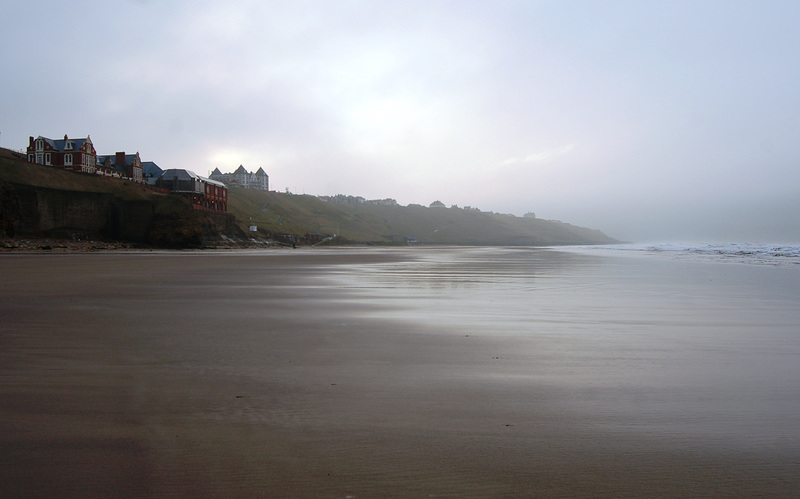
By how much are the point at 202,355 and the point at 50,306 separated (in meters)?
5.64

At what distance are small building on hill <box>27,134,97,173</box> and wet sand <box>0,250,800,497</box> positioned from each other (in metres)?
67.4

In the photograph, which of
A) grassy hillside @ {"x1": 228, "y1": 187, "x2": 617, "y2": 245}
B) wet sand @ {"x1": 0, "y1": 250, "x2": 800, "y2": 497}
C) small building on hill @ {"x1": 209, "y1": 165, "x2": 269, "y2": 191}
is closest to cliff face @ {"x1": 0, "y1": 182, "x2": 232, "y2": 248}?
grassy hillside @ {"x1": 228, "y1": 187, "x2": 617, "y2": 245}

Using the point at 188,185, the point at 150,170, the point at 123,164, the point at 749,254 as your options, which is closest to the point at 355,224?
the point at 150,170

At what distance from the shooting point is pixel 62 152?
62.0 meters

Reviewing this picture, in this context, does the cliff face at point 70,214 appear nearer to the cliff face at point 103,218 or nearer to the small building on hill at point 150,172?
the cliff face at point 103,218

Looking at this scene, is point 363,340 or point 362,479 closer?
point 362,479

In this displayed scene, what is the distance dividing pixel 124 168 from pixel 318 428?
78.2m

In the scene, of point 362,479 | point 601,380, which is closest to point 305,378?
point 362,479

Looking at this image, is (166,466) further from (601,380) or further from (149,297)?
(149,297)

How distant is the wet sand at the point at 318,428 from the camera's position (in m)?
2.55

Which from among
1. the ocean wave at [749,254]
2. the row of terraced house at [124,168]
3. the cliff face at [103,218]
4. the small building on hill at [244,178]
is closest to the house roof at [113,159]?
the row of terraced house at [124,168]

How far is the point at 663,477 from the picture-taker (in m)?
2.62

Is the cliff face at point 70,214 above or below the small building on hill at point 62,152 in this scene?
below

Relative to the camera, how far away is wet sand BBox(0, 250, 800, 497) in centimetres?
255
